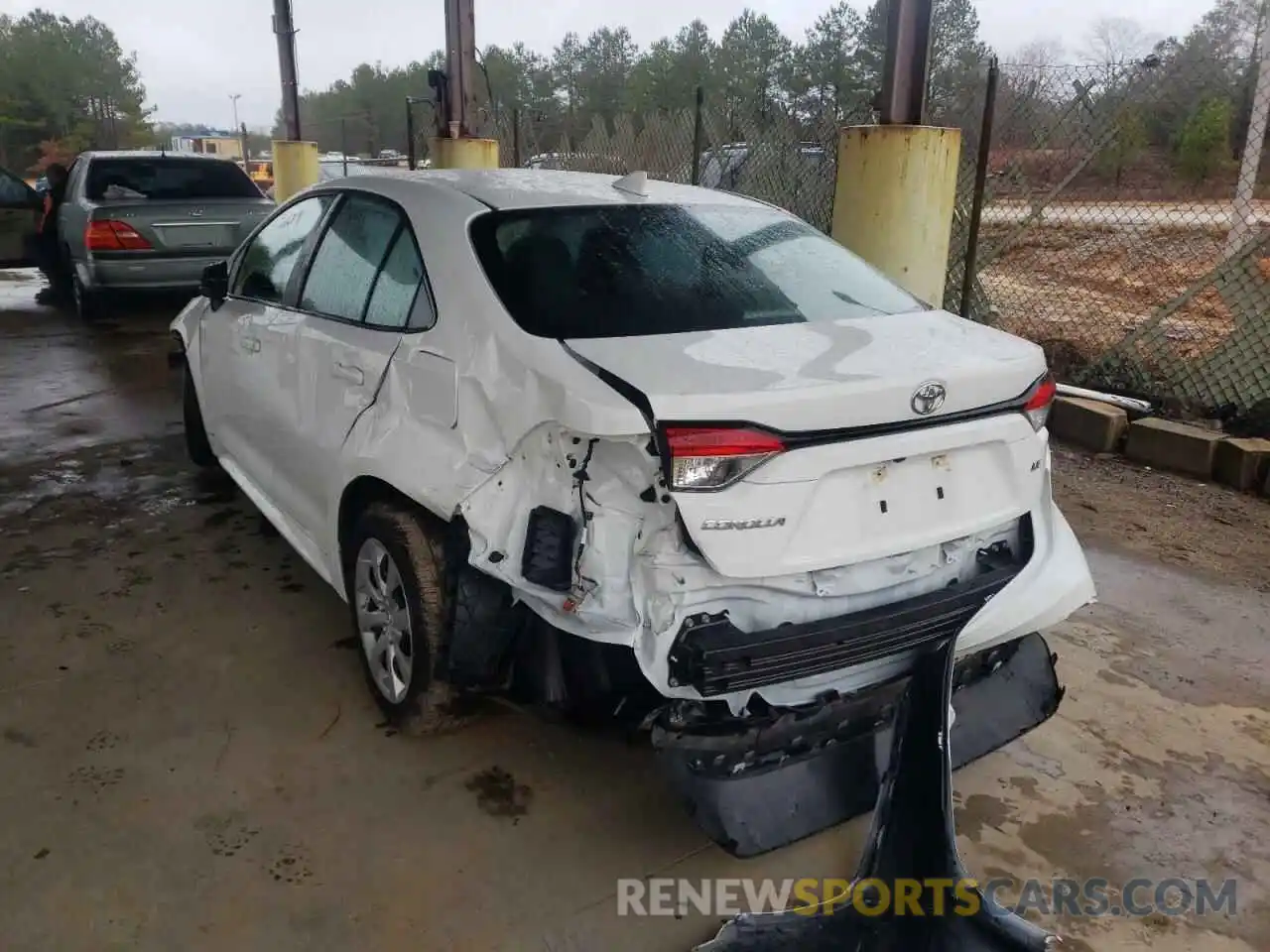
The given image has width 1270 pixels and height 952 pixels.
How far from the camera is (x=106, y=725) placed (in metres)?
3.04

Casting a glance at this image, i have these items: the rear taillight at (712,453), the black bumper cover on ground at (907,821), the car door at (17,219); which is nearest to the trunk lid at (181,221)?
the car door at (17,219)

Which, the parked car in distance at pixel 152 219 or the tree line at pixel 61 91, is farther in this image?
the tree line at pixel 61 91

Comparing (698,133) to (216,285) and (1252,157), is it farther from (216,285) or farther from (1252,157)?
(216,285)

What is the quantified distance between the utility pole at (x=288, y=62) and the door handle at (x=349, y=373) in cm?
1226

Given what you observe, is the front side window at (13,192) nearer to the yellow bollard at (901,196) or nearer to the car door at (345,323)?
the car door at (345,323)

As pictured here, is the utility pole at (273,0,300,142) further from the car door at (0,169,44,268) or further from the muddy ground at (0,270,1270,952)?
the muddy ground at (0,270,1270,952)

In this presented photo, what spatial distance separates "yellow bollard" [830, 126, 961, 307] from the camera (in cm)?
492

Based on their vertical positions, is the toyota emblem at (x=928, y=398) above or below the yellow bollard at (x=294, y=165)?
below

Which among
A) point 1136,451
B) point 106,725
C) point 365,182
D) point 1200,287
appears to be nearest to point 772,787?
point 106,725

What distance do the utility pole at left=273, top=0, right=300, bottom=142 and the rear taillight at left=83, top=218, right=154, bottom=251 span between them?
638 cm

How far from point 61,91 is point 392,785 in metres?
51.8

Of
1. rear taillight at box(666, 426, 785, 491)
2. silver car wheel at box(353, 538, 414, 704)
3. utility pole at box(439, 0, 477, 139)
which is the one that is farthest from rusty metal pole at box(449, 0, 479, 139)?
rear taillight at box(666, 426, 785, 491)

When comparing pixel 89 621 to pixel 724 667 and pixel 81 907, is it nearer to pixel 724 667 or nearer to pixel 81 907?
pixel 81 907

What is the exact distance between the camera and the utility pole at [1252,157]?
A: 5.68m
